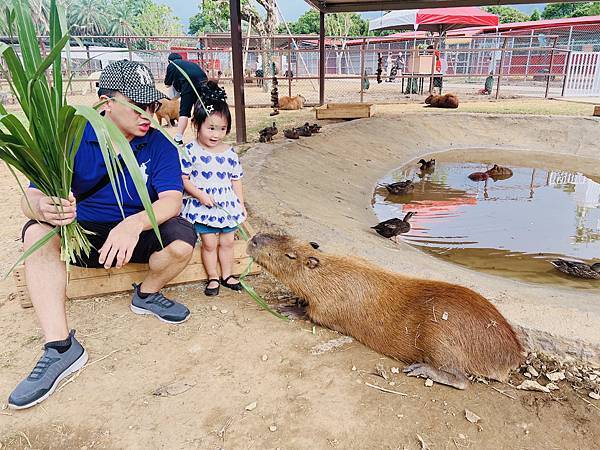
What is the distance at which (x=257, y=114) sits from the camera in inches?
435

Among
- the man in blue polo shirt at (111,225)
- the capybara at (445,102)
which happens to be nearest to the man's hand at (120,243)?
the man in blue polo shirt at (111,225)

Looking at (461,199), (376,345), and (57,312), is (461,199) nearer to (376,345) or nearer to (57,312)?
(376,345)

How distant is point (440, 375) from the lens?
203 centimetres

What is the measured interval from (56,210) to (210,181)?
0.95m

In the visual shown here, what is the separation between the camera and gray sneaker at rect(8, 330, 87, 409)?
6.02 feet

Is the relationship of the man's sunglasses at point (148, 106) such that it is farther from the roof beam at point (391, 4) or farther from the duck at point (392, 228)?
the roof beam at point (391, 4)

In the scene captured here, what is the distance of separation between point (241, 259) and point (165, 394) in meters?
1.17

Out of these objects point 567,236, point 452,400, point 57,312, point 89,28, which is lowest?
point 567,236

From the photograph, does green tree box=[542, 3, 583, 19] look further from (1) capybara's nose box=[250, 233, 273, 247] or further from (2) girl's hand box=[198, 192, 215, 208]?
(2) girl's hand box=[198, 192, 215, 208]

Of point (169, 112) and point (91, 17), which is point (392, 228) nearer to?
point (169, 112)

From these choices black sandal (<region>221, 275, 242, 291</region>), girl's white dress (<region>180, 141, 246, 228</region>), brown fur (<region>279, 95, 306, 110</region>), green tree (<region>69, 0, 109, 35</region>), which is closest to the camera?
girl's white dress (<region>180, 141, 246, 228</region>)

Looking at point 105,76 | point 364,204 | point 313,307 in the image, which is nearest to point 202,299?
point 313,307

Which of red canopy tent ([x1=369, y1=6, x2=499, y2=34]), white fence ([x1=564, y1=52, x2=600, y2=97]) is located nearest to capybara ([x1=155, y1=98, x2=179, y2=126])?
red canopy tent ([x1=369, y1=6, x2=499, y2=34])

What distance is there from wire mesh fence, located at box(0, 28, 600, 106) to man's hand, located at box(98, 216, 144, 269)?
9.30 metres
